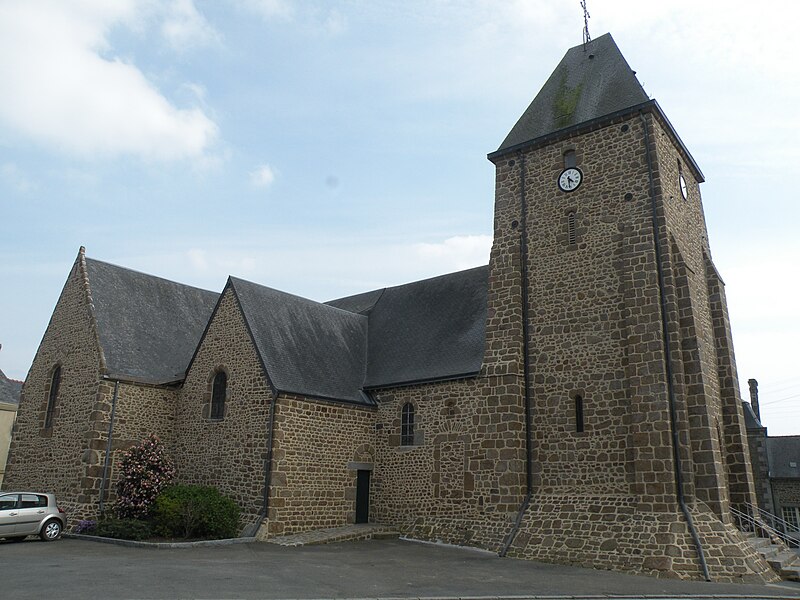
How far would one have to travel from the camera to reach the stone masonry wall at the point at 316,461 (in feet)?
55.1

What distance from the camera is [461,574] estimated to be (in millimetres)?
11812

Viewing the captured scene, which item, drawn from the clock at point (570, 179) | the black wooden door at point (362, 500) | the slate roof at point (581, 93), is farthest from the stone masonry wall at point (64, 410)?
the clock at point (570, 179)

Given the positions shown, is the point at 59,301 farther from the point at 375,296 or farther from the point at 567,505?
the point at 567,505

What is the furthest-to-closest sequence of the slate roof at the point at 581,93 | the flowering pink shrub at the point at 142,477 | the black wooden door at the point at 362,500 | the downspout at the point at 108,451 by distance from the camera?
the black wooden door at the point at 362,500
the downspout at the point at 108,451
the slate roof at the point at 581,93
the flowering pink shrub at the point at 142,477

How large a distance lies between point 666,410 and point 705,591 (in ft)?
Result: 13.8

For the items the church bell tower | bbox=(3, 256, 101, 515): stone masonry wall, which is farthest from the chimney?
bbox=(3, 256, 101, 515): stone masonry wall

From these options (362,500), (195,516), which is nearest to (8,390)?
(195,516)

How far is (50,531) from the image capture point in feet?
51.9

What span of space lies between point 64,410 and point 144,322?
3.62 metres

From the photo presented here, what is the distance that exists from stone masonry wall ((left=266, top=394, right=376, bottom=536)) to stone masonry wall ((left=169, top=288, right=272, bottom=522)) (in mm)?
476

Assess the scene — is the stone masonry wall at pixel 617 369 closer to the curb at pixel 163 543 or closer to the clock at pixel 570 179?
the clock at pixel 570 179

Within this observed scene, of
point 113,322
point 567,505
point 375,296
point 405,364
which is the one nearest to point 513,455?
point 567,505

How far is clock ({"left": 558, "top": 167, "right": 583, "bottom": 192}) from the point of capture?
17328 mm

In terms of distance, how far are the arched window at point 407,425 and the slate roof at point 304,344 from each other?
4.44 feet
